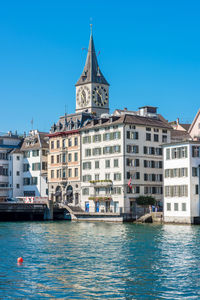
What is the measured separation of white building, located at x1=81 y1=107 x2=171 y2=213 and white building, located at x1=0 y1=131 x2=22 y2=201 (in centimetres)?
2813

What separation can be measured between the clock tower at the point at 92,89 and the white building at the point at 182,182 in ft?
159

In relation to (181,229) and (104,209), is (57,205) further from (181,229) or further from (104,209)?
(181,229)

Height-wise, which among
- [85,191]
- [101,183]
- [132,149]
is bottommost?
[85,191]

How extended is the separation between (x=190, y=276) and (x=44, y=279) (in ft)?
30.0

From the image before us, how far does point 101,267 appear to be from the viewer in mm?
38781

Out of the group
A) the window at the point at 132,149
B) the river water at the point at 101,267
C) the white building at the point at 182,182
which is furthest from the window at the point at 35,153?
the river water at the point at 101,267

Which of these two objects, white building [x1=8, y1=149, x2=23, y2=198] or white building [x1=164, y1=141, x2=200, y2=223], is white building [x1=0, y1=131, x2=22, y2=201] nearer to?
white building [x1=8, y1=149, x2=23, y2=198]

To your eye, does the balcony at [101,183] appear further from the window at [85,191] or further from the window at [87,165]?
the window at [87,165]

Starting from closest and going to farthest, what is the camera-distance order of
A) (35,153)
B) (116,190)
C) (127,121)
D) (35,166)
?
(127,121), (116,190), (35,166), (35,153)

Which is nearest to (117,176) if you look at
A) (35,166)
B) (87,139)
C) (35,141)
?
(87,139)

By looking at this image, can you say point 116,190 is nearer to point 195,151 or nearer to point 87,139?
point 87,139

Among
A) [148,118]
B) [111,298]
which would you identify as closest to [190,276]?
[111,298]

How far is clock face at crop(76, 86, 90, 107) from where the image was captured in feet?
427

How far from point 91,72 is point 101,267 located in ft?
312
